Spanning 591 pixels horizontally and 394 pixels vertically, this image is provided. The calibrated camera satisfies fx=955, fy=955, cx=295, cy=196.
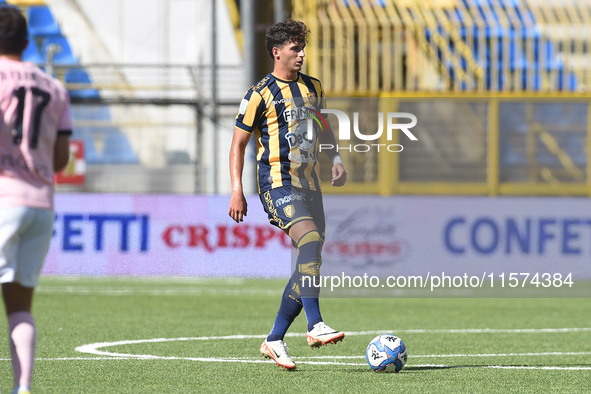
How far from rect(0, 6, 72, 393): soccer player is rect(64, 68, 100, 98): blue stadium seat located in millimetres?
17796

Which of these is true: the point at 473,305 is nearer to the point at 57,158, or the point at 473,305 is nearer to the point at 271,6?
the point at 57,158

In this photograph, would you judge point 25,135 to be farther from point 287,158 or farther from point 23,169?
point 287,158

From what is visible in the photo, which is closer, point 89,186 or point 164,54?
point 89,186

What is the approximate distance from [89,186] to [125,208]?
20.0 feet

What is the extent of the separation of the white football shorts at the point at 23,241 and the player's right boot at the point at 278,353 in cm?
194

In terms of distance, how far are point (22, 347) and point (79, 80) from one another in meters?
18.3

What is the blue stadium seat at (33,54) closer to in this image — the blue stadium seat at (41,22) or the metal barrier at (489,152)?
the blue stadium seat at (41,22)

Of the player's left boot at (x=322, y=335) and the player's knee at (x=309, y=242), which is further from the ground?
the player's knee at (x=309, y=242)

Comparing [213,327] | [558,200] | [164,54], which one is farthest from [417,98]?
[213,327]

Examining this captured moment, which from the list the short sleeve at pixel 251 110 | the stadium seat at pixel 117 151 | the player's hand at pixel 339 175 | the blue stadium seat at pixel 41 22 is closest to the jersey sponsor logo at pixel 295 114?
the short sleeve at pixel 251 110

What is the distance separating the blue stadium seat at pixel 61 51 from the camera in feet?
76.0

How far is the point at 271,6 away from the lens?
74.5 ft

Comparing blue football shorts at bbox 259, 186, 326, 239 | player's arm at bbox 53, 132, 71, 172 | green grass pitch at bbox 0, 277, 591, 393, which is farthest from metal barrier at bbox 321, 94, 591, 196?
player's arm at bbox 53, 132, 71, 172

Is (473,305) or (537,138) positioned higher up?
(537,138)
